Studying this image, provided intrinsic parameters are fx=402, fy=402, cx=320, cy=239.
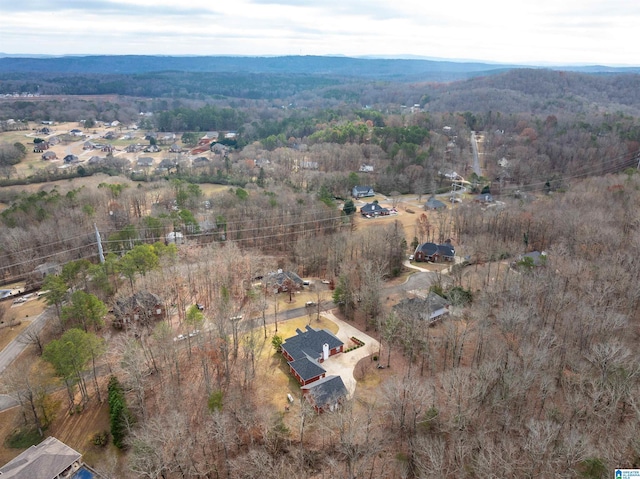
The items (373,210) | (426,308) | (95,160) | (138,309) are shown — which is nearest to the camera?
(426,308)

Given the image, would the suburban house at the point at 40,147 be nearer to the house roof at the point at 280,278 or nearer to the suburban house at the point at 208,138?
the suburban house at the point at 208,138

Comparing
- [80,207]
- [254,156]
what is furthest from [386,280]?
[254,156]

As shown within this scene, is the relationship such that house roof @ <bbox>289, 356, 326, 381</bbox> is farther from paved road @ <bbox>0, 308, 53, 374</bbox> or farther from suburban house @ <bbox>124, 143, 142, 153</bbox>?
suburban house @ <bbox>124, 143, 142, 153</bbox>

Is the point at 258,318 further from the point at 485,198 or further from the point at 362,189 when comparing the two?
the point at 485,198

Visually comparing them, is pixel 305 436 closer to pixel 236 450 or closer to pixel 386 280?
pixel 236 450

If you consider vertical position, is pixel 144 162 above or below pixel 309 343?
above

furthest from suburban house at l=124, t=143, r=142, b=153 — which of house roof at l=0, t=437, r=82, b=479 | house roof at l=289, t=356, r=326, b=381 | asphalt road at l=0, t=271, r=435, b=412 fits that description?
house roof at l=0, t=437, r=82, b=479

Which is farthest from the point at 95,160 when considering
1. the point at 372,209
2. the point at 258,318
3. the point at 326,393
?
the point at 326,393
